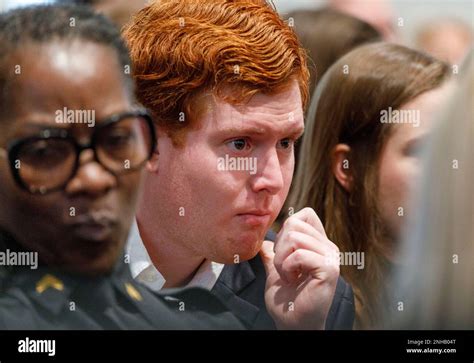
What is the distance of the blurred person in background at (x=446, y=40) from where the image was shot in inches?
145

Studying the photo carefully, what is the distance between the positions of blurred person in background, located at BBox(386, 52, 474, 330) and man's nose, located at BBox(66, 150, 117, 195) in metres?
2.04

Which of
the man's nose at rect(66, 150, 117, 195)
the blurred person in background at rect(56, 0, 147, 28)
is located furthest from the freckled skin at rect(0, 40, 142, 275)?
the blurred person in background at rect(56, 0, 147, 28)

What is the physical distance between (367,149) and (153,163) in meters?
0.85

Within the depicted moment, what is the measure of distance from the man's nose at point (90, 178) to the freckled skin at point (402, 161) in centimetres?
107

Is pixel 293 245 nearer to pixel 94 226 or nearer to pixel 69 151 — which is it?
pixel 94 226

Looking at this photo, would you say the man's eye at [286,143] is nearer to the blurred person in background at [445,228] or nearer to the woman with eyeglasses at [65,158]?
the woman with eyeglasses at [65,158]

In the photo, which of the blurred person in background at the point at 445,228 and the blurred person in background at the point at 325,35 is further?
the blurred person in background at the point at 325,35

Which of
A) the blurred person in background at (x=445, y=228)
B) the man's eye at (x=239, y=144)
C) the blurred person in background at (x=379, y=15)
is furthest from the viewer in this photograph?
the blurred person in background at (x=379, y=15)

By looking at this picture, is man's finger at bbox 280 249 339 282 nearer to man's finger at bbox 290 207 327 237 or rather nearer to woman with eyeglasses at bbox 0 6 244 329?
man's finger at bbox 290 207 327 237

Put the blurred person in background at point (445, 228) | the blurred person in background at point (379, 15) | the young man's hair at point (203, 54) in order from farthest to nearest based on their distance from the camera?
1. the blurred person in background at point (379, 15)
2. the young man's hair at point (203, 54)
3. the blurred person in background at point (445, 228)

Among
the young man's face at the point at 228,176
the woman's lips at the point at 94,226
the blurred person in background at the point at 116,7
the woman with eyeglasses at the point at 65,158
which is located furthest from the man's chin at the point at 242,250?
the blurred person in background at the point at 116,7

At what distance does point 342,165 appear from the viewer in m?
3.74

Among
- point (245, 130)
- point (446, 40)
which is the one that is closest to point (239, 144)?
point (245, 130)
